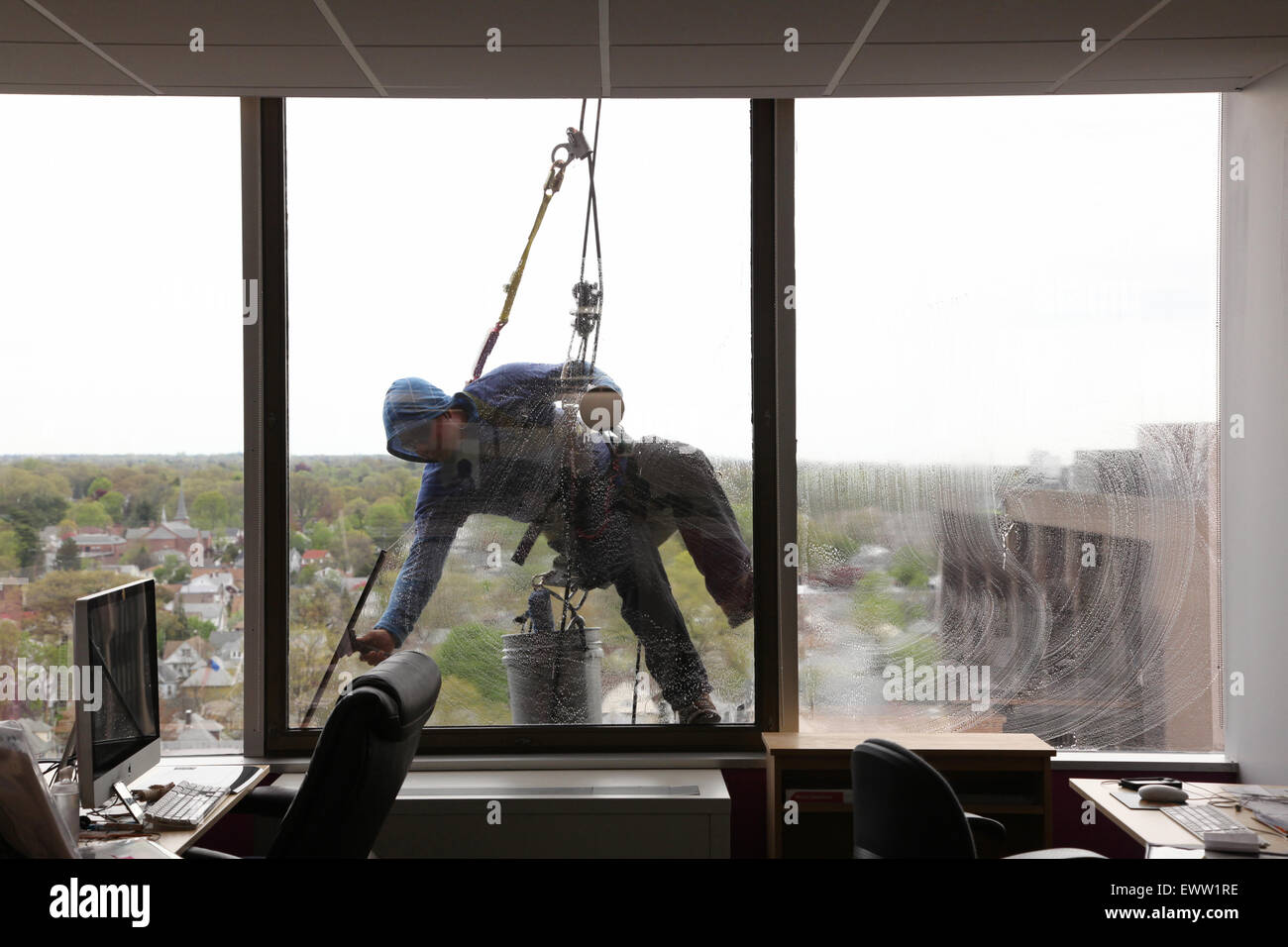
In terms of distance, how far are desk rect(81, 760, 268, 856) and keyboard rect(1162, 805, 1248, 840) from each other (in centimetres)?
236

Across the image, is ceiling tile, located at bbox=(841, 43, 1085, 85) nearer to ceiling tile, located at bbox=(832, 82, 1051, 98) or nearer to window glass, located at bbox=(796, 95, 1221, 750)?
ceiling tile, located at bbox=(832, 82, 1051, 98)

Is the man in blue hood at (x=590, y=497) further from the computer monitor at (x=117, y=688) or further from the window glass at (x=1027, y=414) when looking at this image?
the computer monitor at (x=117, y=688)

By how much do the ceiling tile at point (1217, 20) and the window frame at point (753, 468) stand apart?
3.78 feet

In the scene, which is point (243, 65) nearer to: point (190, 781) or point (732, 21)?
point (732, 21)

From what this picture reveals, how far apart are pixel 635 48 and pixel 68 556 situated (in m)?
2.46

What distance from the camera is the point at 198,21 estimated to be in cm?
244

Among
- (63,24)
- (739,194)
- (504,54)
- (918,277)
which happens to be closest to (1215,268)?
(918,277)

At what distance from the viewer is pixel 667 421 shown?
10.7 feet

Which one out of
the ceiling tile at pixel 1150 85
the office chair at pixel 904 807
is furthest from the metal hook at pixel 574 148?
the office chair at pixel 904 807

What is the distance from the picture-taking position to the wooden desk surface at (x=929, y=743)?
2.91 m

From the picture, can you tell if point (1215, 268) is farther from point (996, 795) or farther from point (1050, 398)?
point (996, 795)

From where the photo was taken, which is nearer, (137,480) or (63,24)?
(63,24)

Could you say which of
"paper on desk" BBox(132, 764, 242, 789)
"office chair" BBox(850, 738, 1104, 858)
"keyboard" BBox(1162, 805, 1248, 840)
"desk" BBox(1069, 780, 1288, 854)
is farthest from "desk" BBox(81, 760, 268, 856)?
"keyboard" BBox(1162, 805, 1248, 840)

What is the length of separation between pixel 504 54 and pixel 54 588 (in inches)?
89.9
